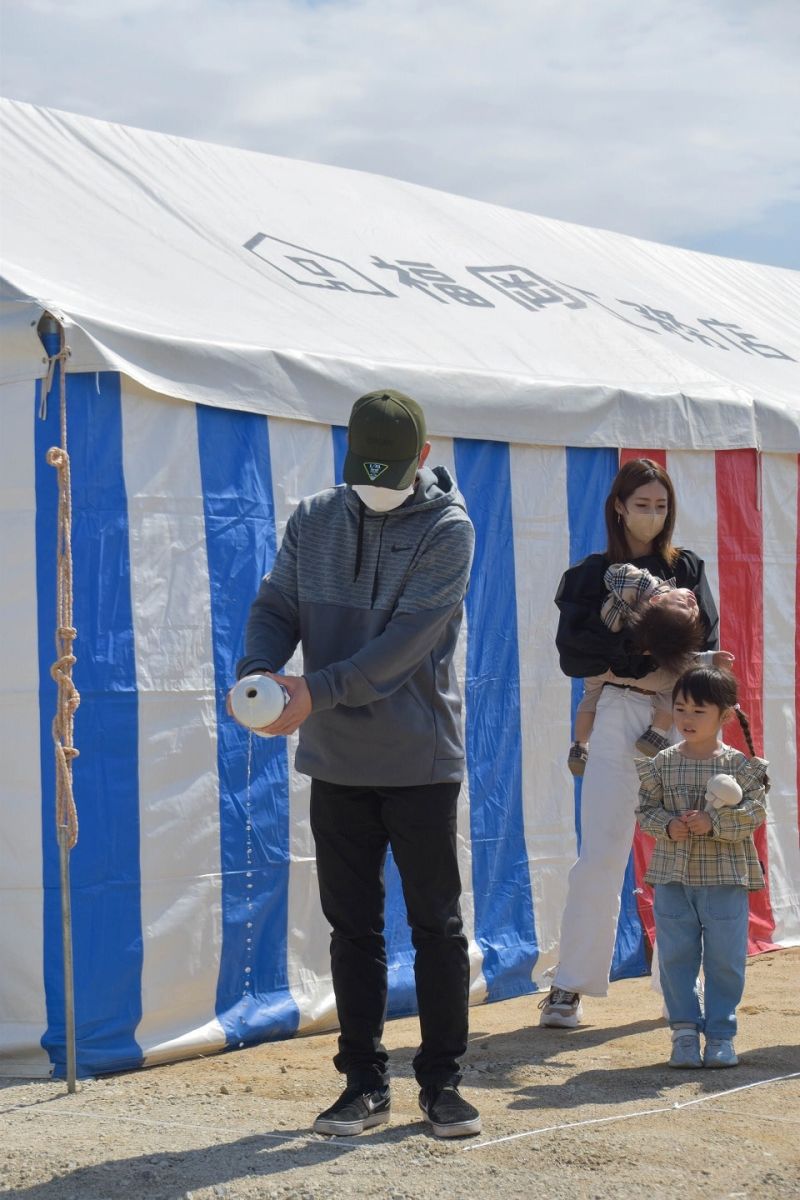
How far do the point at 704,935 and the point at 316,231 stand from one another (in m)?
2.80

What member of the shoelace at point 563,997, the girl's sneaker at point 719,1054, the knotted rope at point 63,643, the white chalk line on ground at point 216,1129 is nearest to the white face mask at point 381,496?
the knotted rope at point 63,643

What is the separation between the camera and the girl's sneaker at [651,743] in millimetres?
3826

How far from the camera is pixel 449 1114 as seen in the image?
280 cm

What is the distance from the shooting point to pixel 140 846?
3613 mm

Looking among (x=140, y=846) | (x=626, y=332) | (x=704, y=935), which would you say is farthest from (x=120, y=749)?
(x=626, y=332)

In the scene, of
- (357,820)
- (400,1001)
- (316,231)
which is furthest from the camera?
(316,231)

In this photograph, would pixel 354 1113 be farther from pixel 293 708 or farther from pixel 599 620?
pixel 599 620

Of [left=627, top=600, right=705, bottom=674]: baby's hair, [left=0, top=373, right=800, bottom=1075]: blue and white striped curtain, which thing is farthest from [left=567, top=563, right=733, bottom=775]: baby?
[left=0, top=373, right=800, bottom=1075]: blue and white striped curtain

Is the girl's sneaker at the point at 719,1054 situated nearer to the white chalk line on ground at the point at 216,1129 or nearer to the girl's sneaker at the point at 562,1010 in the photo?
the girl's sneaker at the point at 562,1010

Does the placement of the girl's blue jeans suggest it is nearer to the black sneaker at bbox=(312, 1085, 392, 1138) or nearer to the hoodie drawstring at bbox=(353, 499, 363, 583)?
the black sneaker at bbox=(312, 1085, 392, 1138)

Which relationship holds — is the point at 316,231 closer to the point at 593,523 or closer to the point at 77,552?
the point at 593,523

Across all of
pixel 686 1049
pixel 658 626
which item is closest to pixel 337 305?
pixel 658 626

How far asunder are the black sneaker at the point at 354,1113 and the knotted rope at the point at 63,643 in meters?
0.90

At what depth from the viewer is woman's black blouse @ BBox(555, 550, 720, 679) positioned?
3.80m
